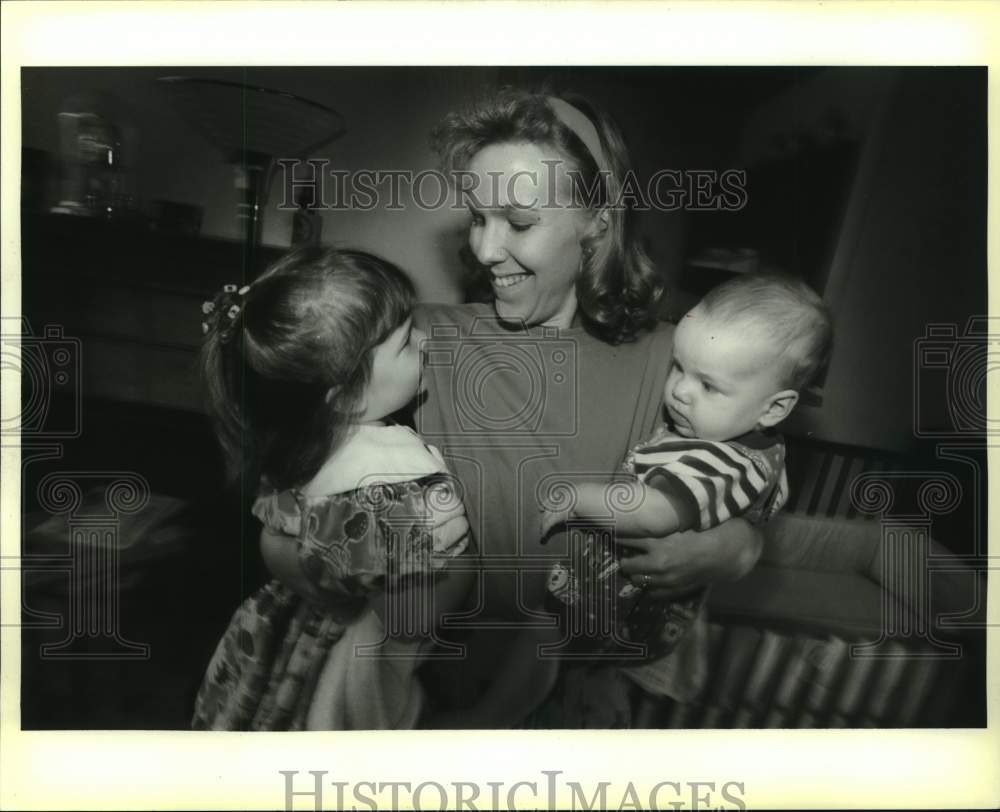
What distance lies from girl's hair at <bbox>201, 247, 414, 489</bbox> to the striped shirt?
0.78 metres

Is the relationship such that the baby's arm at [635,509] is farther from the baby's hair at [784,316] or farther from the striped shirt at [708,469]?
the baby's hair at [784,316]

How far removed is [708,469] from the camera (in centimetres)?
271

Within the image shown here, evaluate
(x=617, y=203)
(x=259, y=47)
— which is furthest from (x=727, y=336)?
(x=259, y=47)

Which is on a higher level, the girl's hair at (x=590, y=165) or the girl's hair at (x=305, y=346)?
the girl's hair at (x=590, y=165)

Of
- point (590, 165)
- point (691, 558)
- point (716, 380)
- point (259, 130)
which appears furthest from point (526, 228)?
point (691, 558)

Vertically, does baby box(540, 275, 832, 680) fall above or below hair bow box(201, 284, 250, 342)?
below

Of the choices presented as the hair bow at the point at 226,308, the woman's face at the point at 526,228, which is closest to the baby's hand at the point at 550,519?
the woman's face at the point at 526,228

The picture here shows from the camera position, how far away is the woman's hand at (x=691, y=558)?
107 inches

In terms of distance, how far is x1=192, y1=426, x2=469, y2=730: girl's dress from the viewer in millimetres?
2715

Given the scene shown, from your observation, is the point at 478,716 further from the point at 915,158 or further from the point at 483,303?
the point at 915,158

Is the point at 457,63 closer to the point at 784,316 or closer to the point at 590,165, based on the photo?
the point at 590,165

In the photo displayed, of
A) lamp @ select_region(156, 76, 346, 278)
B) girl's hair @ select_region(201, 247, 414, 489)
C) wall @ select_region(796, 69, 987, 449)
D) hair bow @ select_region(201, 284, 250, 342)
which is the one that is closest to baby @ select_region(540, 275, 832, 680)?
wall @ select_region(796, 69, 987, 449)

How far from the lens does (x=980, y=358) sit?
279 cm

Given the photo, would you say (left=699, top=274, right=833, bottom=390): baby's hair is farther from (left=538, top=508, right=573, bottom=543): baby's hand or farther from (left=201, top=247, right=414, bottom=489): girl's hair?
(left=201, top=247, right=414, bottom=489): girl's hair
